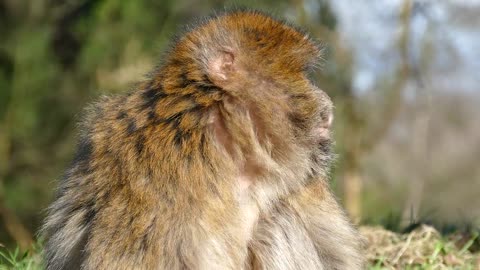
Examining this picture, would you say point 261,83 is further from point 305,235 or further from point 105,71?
point 105,71

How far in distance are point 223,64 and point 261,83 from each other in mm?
159

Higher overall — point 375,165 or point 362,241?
point 375,165

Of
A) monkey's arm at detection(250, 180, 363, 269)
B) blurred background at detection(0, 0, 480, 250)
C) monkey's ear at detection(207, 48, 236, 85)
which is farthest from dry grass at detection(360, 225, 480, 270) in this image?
blurred background at detection(0, 0, 480, 250)

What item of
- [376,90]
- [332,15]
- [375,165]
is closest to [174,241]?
[332,15]

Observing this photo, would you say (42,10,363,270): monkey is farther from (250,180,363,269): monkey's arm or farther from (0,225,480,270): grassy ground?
(0,225,480,270): grassy ground

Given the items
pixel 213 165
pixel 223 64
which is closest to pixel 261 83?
pixel 223 64

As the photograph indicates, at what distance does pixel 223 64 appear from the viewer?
2965 mm

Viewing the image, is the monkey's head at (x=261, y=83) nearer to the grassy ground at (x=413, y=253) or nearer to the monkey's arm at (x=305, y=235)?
the monkey's arm at (x=305, y=235)

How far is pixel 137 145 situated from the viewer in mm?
2961

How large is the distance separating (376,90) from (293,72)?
7.84m

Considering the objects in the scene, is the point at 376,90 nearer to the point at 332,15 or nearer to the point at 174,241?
the point at 332,15

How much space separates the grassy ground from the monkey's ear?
1552 millimetres

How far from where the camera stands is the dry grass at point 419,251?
4191 millimetres

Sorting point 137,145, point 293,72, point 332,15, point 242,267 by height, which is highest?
point 332,15
